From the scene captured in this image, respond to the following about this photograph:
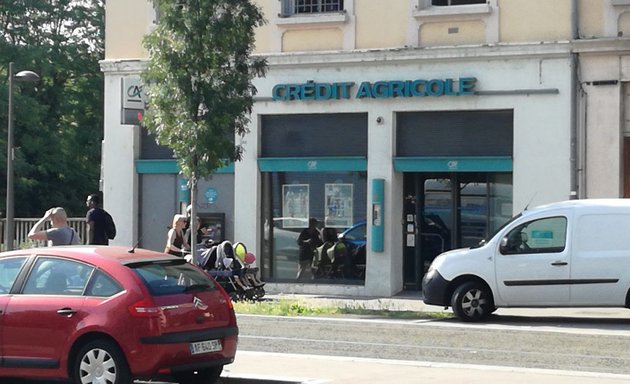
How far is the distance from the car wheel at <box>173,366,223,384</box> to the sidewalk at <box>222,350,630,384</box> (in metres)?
0.35

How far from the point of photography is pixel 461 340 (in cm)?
1711

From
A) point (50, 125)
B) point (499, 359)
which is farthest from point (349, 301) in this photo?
point (50, 125)

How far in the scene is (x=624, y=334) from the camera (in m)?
17.8

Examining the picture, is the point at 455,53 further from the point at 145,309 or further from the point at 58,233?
the point at 145,309

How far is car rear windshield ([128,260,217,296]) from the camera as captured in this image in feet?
39.8

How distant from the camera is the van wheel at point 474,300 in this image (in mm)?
19875

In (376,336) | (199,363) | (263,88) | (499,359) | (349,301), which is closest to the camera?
Answer: (199,363)

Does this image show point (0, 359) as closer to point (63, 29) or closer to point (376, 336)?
point (376, 336)

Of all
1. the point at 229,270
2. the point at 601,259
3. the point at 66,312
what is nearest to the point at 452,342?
the point at 601,259

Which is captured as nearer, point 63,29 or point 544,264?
point 544,264

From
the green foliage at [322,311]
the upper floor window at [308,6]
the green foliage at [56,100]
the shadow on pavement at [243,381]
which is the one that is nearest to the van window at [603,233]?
the green foliage at [322,311]

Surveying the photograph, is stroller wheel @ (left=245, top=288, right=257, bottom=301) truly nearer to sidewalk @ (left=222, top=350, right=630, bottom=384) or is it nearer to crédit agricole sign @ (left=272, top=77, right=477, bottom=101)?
crédit agricole sign @ (left=272, top=77, right=477, bottom=101)

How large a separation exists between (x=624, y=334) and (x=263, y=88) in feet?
36.8

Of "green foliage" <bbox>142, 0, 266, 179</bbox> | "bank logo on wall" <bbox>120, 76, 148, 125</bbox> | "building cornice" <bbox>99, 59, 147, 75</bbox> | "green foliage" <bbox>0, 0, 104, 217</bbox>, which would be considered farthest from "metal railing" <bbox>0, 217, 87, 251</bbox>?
"green foliage" <bbox>0, 0, 104, 217</bbox>
